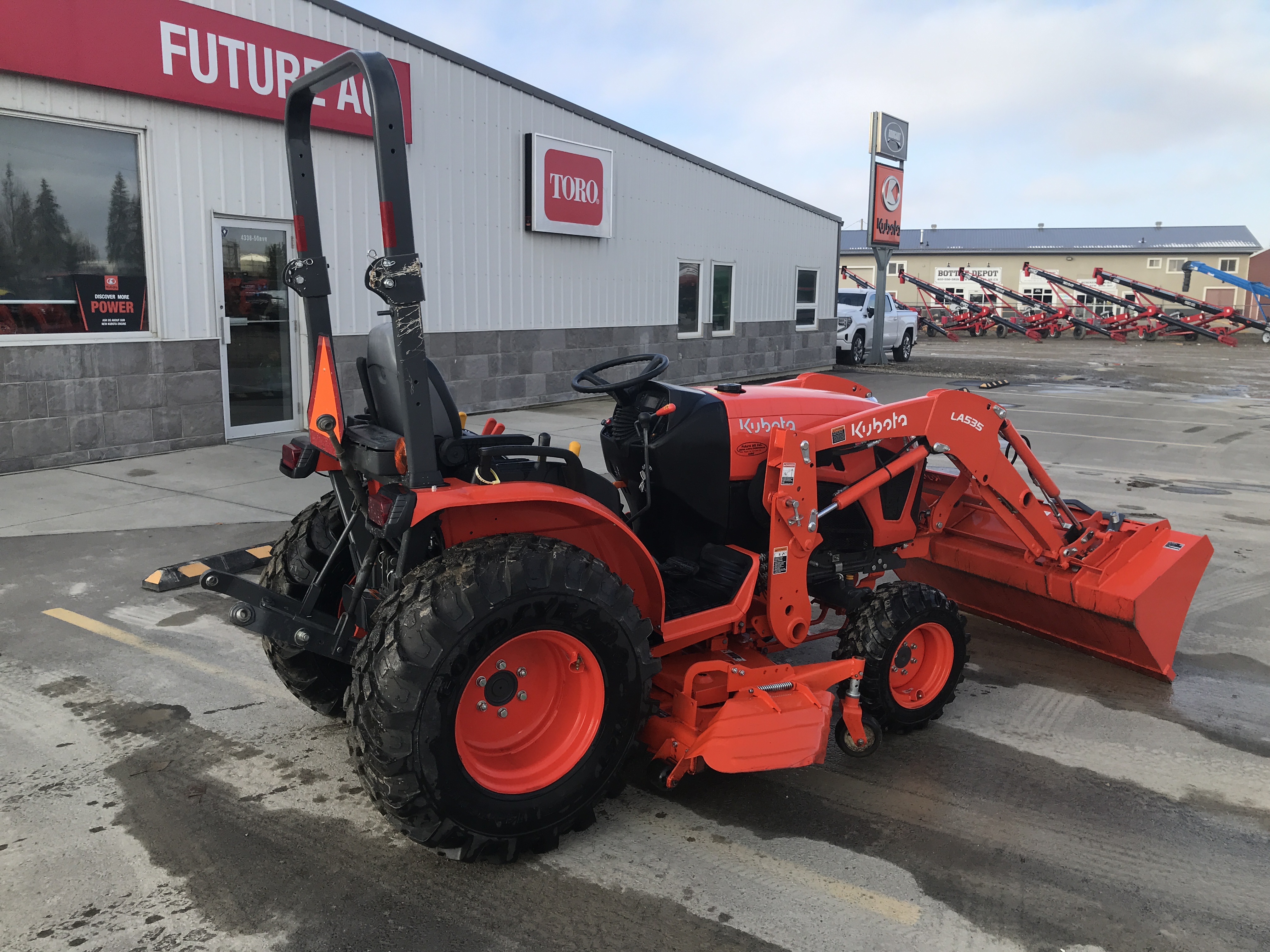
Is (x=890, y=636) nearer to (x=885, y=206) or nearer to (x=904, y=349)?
(x=885, y=206)

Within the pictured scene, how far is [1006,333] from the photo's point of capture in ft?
132

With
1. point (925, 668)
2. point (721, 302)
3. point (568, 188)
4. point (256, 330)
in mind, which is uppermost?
point (568, 188)

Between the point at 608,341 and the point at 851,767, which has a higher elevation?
the point at 608,341

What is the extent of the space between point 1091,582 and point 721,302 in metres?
13.6

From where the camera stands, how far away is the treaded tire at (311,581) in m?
3.59

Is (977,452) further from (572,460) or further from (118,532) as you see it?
(118,532)

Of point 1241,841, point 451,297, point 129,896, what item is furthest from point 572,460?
point 451,297

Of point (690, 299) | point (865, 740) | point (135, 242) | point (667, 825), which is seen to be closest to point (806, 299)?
point (690, 299)

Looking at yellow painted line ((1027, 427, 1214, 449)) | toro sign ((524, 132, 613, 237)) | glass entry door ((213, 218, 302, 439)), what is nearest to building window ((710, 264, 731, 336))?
toro sign ((524, 132, 613, 237))

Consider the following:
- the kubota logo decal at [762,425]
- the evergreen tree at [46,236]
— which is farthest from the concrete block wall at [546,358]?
the kubota logo decal at [762,425]

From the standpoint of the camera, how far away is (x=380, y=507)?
2887 millimetres

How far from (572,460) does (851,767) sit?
5.28 ft

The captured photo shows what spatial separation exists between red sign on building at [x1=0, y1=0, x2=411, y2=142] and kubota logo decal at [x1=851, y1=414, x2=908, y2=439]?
6.84 meters

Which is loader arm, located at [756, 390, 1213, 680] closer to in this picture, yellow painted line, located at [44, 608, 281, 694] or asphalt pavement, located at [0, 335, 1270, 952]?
asphalt pavement, located at [0, 335, 1270, 952]
